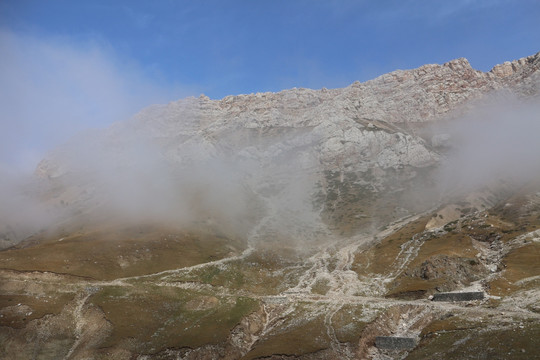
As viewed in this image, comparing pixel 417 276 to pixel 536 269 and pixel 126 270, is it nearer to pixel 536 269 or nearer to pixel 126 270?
pixel 536 269

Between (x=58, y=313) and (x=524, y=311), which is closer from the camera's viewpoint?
(x=524, y=311)

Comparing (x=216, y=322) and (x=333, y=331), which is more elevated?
(x=216, y=322)

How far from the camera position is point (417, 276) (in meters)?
103

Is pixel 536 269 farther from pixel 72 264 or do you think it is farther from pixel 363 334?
pixel 72 264

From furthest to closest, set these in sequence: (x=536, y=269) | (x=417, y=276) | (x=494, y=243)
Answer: (x=494, y=243) → (x=417, y=276) → (x=536, y=269)

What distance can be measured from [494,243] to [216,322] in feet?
325

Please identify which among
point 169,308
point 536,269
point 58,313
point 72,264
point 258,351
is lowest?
point 536,269

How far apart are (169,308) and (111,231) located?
9555 cm

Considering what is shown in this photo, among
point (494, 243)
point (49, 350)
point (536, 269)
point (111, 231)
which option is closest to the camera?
point (49, 350)

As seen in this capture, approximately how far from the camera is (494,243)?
122 meters

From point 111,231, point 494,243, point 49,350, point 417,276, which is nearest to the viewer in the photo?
point 49,350

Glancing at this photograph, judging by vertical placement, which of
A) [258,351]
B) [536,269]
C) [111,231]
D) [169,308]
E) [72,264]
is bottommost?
[536,269]

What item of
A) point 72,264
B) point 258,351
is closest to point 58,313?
point 72,264

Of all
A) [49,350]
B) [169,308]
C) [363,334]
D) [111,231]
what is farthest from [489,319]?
[111,231]
